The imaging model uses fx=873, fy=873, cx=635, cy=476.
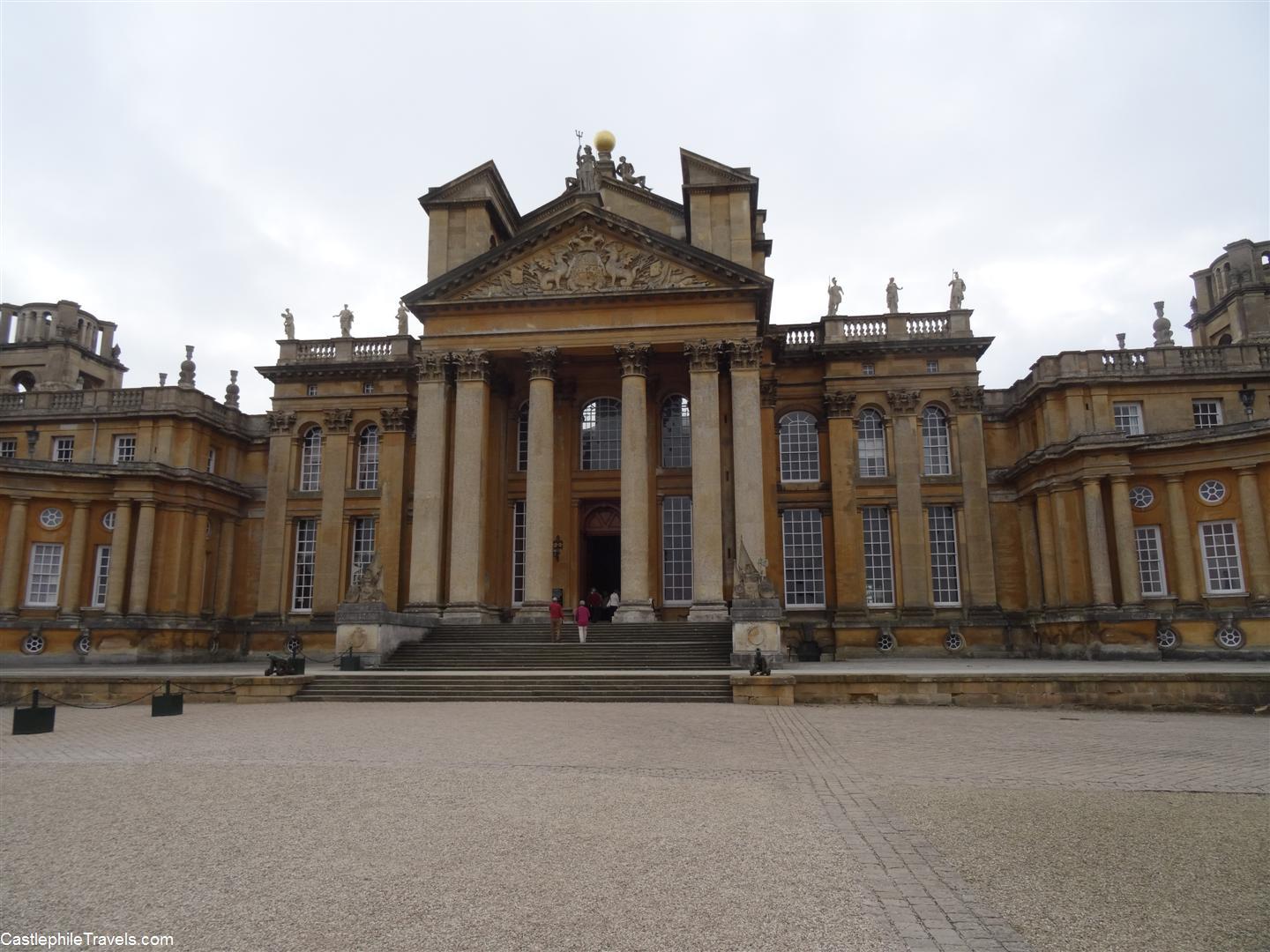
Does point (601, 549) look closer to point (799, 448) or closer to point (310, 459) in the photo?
point (799, 448)

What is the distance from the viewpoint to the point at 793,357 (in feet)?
109

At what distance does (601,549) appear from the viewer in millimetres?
32812

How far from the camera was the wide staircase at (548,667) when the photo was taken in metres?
18.7

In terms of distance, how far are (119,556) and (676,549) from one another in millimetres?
21496

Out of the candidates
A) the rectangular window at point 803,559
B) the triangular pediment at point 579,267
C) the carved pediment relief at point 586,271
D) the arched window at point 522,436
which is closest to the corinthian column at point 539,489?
the carved pediment relief at point 586,271

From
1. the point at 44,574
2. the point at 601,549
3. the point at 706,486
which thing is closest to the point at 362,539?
the point at 601,549

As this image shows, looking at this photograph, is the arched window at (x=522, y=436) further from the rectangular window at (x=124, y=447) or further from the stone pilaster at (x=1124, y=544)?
the stone pilaster at (x=1124, y=544)

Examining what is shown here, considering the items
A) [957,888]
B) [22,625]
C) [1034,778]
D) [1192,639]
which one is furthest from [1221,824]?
[22,625]

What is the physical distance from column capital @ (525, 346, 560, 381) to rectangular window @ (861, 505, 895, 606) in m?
12.9

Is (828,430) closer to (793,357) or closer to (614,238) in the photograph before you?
(793,357)

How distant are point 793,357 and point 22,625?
1202 inches

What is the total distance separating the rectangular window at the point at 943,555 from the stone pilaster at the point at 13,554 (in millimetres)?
34359

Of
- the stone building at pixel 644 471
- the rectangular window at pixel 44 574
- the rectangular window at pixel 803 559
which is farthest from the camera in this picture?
the rectangular window at pixel 44 574

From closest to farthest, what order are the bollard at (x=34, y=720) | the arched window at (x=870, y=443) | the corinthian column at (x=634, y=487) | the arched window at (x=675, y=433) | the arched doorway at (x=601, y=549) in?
the bollard at (x=34, y=720) → the corinthian column at (x=634, y=487) → the arched doorway at (x=601, y=549) → the arched window at (x=675, y=433) → the arched window at (x=870, y=443)
